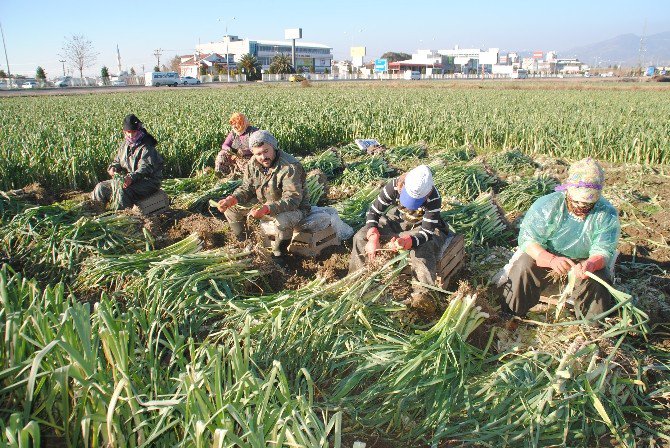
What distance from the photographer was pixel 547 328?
3.28m

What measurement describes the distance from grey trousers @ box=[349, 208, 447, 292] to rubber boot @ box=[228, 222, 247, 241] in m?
1.68

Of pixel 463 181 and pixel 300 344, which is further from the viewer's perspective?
pixel 463 181

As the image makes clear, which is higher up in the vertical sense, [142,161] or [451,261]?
[142,161]

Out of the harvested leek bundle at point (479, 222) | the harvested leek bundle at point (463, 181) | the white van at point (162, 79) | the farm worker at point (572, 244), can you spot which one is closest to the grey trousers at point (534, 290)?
the farm worker at point (572, 244)

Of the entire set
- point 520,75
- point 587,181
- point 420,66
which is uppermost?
point 420,66

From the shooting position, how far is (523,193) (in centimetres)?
615

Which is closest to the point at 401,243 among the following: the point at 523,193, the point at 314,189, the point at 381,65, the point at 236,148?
the point at 314,189

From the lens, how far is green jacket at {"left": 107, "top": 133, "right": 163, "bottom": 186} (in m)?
5.64

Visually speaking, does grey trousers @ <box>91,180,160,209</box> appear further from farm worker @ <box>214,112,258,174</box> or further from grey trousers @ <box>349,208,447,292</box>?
grey trousers @ <box>349,208,447,292</box>

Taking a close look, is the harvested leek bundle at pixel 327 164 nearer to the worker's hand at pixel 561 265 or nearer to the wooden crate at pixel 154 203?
the wooden crate at pixel 154 203

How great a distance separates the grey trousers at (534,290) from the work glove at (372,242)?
1035 mm

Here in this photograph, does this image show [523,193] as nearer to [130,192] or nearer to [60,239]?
[130,192]

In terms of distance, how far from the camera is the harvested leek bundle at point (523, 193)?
605 centimetres

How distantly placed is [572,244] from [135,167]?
4920 mm
